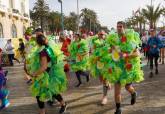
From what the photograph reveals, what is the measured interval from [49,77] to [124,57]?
1.54 metres

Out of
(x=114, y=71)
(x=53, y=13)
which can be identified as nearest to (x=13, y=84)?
(x=114, y=71)

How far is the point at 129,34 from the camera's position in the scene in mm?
7594

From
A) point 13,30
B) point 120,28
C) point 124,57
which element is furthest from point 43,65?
point 13,30

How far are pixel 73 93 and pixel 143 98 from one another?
2109mm

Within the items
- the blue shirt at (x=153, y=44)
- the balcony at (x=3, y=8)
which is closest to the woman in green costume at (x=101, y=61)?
the blue shirt at (x=153, y=44)

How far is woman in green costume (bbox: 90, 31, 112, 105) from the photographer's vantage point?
7.73 m

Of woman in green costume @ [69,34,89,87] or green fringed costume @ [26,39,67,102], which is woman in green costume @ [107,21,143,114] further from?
woman in green costume @ [69,34,89,87]

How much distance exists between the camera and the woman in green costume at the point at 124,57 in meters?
7.29

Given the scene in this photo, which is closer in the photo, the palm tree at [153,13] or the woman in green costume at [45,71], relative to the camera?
the woman in green costume at [45,71]

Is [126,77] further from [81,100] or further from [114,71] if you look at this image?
[81,100]

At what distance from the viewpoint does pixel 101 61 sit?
8.33m

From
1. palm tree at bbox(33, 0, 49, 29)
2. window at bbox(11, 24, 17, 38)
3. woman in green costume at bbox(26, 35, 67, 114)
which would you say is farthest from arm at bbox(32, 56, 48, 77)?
palm tree at bbox(33, 0, 49, 29)

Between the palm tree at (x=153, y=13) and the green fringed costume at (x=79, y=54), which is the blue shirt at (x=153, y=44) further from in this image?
the palm tree at (x=153, y=13)

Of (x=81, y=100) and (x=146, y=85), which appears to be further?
(x=146, y=85)
